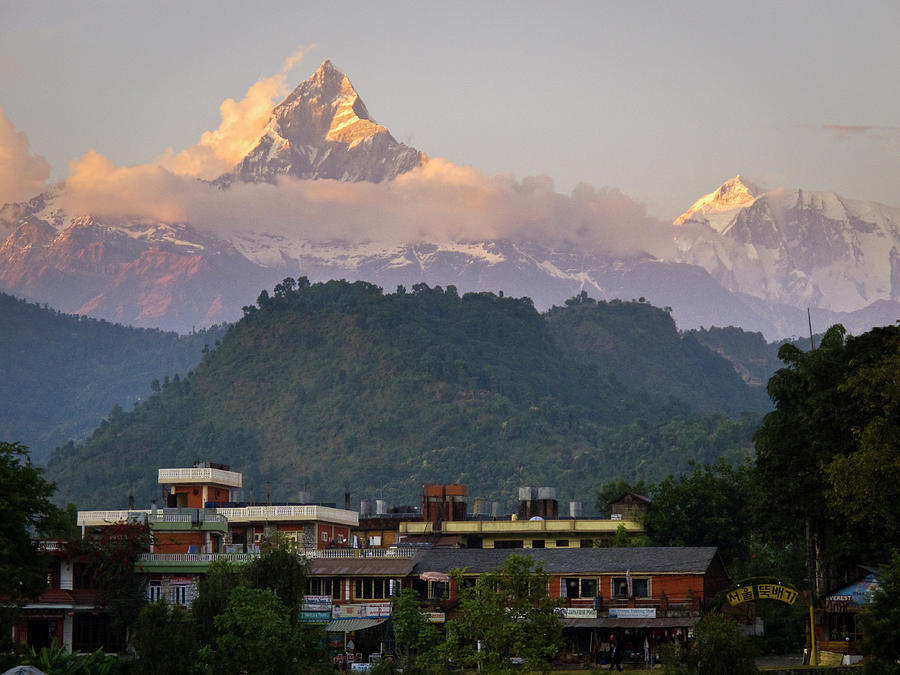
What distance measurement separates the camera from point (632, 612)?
93.6m

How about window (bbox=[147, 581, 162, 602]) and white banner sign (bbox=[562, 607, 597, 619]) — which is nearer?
white banner sign (bbox=[562, 607, 597, 619])

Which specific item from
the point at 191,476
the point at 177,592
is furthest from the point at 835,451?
the point at 191,476

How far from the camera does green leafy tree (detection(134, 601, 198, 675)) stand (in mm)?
74375

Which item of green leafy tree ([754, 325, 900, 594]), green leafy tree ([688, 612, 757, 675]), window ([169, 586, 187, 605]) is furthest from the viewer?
window ([169, 586, 187, 605])

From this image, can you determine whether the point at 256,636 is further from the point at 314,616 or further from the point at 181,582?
the point at 181,582

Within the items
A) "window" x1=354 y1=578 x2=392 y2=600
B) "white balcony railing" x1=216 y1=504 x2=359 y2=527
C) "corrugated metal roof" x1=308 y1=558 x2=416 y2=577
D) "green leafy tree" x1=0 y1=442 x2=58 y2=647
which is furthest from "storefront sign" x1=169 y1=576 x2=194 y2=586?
"white balcony railing" x1=216 y1=504 x2=359 y2=527

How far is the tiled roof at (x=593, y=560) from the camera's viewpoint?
95938 millimetres

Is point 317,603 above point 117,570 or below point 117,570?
below

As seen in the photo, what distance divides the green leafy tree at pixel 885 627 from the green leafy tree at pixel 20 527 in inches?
1701

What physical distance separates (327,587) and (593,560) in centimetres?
1688

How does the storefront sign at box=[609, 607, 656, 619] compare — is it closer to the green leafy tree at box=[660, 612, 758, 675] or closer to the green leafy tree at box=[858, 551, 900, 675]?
the green leafy tree at box=[660, 612, 758, 675]

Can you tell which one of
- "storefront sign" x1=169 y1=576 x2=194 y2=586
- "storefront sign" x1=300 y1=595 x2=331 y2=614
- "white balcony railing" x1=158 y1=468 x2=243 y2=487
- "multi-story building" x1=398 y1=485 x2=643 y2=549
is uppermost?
"white balcony railing" x1=158 y1=468 x2=243 y2=487

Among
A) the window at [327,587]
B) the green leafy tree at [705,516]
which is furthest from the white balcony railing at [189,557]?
the green leafy tree at [705,516]

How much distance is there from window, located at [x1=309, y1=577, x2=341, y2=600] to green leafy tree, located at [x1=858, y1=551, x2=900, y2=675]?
1534 inches
